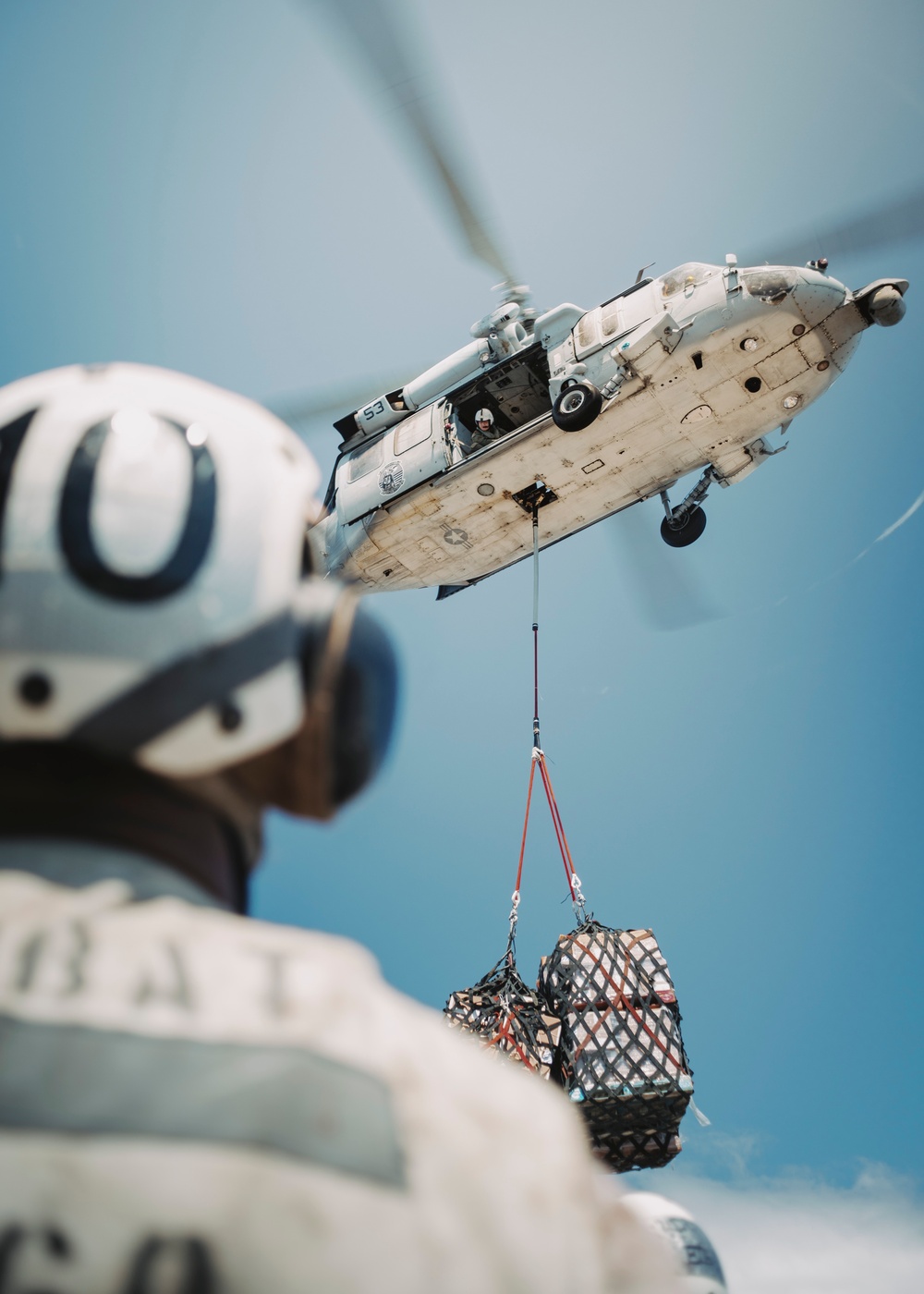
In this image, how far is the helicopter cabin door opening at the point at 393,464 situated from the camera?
1412cm

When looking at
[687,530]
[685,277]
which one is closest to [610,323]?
[685,277]

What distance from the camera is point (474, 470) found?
13570 millimetres

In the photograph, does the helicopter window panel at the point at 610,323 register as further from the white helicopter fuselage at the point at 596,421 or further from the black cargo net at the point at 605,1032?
the black cargo net at the point at 605,1032

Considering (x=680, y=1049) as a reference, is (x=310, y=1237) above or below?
below

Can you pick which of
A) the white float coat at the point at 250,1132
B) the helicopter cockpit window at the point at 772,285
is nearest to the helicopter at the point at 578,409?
the helicopter cockpit window at the point at 772,285

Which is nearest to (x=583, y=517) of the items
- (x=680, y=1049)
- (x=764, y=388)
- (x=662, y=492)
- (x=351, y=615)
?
(x=662, y=492)

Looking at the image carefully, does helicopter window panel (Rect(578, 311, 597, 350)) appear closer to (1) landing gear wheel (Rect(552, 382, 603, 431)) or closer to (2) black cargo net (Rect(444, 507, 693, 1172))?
(1) landing gear wheel (Rect(552, 382, 603, 431))

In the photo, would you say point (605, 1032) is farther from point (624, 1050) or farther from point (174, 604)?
point (174, 604)

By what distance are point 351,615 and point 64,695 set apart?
53cm

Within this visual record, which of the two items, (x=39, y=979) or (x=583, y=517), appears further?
(x=583, y=517)

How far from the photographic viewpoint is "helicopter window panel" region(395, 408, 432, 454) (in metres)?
14.4

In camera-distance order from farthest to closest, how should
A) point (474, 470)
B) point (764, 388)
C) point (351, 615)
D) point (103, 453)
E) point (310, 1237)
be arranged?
1. point (474, 470)
2. point (764, 388)
3. point (351, 615)
4. point (103, 453)
5. point (310, 1237)

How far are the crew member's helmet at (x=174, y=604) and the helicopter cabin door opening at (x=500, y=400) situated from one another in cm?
1222

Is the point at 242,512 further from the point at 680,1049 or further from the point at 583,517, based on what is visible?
the point at 583,517
